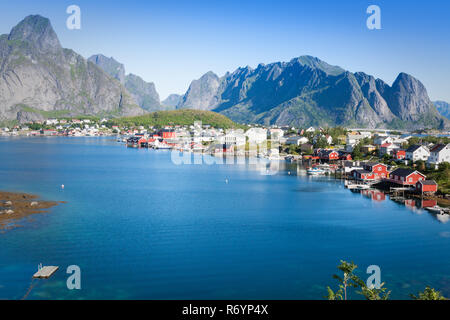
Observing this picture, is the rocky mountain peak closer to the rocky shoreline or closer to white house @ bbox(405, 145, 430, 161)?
the rocky shoreline

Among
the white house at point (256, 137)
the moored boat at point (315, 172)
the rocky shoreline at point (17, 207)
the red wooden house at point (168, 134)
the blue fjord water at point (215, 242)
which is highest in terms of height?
the red wooden house at point (168, 134)

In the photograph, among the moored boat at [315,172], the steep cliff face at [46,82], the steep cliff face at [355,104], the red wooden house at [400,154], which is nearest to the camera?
the moored boat at [315,172]

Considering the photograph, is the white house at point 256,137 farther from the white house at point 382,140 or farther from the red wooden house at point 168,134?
the white house at point 382,140

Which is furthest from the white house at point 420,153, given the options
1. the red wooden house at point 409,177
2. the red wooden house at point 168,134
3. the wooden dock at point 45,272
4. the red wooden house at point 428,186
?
the red wooden house at point 168,134

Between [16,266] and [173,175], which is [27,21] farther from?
[16,266]

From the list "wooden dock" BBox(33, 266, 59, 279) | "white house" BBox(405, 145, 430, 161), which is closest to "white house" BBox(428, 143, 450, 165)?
"white house" BBox(405, 145, 430, 161)

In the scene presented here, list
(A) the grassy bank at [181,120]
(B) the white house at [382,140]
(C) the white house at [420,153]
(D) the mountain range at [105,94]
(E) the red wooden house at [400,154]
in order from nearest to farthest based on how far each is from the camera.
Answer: (C) the white house at [420,153]
(E) the red wooden house at [400,154]
(B) the white house at [382,140]
(A) the grassy bank at [181,120]
(D) the mountain range at [105,94]

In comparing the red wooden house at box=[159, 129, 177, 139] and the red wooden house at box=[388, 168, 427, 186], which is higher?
the red wooden house at box=[159, 129, 177, 139]

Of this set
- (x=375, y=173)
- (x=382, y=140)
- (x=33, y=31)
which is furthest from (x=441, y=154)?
(x=33, y=31)

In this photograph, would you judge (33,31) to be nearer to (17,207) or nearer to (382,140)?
(382,140)
